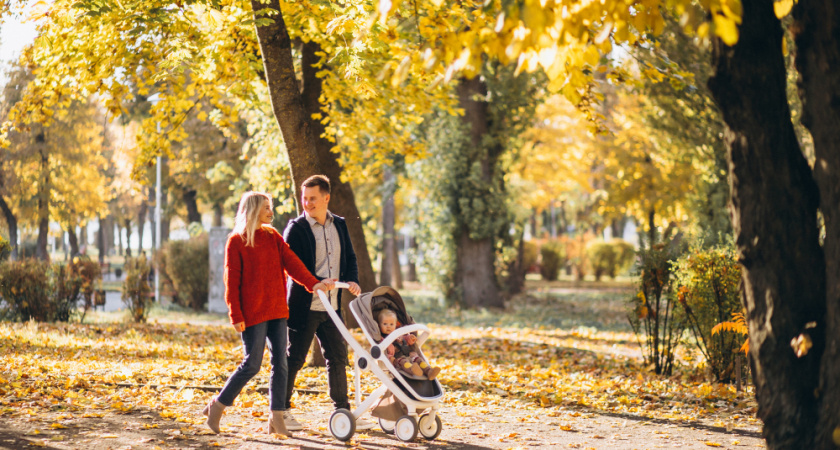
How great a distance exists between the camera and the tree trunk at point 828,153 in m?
3.70

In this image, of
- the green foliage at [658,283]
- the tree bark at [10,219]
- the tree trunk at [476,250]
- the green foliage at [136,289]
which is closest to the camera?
the green foliage at [658,283]

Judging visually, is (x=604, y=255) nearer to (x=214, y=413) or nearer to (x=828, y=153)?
(x=214, y=413)

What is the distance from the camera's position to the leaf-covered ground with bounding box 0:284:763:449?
19.1 ft

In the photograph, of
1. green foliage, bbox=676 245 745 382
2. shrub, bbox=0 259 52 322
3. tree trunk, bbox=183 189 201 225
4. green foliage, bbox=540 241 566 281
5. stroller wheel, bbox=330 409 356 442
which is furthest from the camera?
tree trunk, bbox=183 189 201 225

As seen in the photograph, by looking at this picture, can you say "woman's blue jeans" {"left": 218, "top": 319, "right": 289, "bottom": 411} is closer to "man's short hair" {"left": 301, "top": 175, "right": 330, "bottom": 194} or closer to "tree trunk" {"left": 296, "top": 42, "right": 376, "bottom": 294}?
"man's short hair" {"left": 301, "top": 175, "right": 330, "bottom": 194}

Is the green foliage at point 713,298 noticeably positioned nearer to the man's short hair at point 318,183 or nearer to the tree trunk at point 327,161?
the man's short hair at point 318,183

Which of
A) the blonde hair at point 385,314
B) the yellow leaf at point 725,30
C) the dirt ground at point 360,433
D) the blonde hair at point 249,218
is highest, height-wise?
the yellow leaf at point 725,30

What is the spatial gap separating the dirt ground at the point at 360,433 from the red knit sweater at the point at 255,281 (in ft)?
3.15

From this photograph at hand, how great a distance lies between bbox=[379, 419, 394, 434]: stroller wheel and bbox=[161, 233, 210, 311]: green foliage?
48.7 ft

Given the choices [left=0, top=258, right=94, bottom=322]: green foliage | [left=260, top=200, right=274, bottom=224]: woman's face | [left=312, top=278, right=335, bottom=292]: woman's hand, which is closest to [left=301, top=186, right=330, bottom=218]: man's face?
[left=260, top=200, right=274, bottom=224]: woman's face

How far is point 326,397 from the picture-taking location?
761cm

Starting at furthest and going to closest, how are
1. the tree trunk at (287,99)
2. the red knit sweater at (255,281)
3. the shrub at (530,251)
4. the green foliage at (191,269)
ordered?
1. the shrub at (530,251)
2. the green foliage at (191,269)
3. the tree trunk at (287,99)
4. the red knit sweater at (255,281)

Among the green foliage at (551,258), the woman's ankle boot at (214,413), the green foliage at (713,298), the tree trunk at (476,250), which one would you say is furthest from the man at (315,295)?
the green foliage at (551,258)

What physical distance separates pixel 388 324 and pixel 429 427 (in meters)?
0.82
